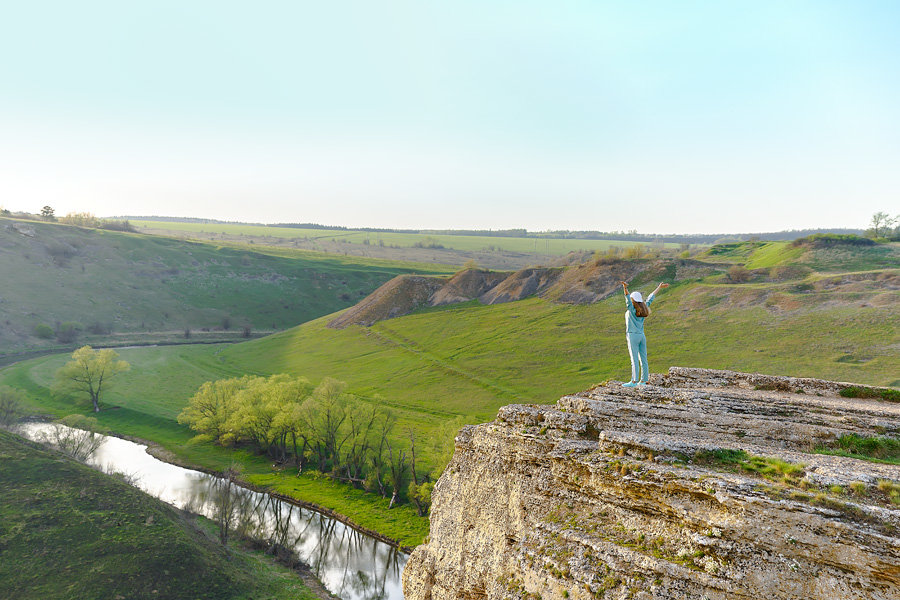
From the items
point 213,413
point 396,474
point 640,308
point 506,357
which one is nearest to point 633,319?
point 640,308

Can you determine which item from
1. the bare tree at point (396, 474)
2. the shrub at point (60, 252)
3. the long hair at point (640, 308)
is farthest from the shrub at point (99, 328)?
the long hair at point (640, 308)

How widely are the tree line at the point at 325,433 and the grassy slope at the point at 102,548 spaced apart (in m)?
14.0

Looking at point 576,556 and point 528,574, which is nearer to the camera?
point 576,556

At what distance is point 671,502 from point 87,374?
83212 millimetres

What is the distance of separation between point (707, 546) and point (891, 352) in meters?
56.9

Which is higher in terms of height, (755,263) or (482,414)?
(755,263)

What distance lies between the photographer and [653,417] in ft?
43.8

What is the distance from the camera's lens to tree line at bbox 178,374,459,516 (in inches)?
1853

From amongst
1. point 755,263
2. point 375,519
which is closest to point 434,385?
point 375,519

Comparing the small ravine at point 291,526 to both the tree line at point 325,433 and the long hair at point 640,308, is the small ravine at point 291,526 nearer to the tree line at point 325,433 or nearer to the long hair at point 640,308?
the tree line at point 325,433

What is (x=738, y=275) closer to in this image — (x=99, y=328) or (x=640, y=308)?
(x=640, y=308)

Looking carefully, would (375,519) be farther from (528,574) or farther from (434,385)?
(528,574)

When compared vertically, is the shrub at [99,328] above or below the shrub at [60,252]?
below

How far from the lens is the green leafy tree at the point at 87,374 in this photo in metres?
67.4
